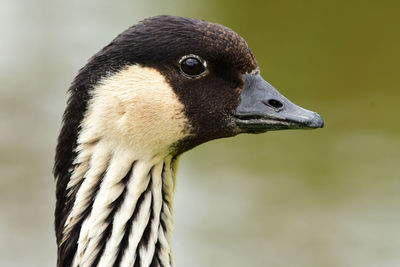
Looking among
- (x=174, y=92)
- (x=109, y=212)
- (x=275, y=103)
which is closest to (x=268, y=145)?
(x=275, y=103)

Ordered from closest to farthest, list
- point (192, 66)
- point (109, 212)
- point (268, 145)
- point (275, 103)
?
point (109, 212)
point (192, 66)
point (275, 103)
point (268, 145)

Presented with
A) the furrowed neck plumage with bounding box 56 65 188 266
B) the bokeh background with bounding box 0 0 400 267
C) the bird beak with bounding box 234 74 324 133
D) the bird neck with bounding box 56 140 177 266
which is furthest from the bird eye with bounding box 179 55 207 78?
the bokeh background with bounding box 0 0 400 267

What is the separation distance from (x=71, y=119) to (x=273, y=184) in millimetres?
5883

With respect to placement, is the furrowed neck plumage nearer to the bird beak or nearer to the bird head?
the bird head

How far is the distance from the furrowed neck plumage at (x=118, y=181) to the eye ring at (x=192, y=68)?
14 cm

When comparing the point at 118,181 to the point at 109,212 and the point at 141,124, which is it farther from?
the point at 141,124

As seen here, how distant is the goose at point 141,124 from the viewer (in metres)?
4.29

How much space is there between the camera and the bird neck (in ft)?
14.0

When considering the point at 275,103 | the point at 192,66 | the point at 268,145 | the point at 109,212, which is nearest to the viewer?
the point at 109,212

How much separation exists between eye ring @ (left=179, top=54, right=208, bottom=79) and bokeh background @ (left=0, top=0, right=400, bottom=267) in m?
4.17

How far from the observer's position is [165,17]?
453cm

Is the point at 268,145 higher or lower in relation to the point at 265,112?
higher

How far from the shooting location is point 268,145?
10.9 meters

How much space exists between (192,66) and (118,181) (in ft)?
2.41
